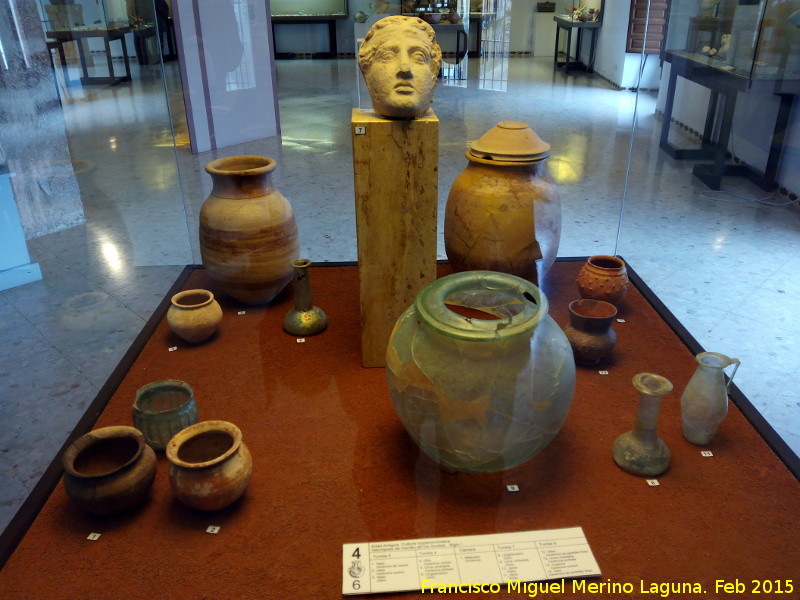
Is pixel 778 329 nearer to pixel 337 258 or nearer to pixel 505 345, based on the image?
pixel 505 345

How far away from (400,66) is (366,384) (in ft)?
4.12

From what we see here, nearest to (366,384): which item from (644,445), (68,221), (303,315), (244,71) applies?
(303,315)

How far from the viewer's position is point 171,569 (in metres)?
1.78

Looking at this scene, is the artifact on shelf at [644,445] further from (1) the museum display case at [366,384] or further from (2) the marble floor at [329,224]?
(2) the marble floor at [329,224]

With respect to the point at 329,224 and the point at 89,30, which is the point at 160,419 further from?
the point at 89,30

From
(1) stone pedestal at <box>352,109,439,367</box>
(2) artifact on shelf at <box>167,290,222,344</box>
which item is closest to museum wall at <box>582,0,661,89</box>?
(1) stone pedestal at <box>352,109,439,367</box>

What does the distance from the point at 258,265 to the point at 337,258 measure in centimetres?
121

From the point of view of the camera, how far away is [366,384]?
8.56 feet

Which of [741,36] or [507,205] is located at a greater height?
[741,36]

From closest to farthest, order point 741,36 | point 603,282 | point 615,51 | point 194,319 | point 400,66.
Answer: point 400,66, point 194,319, point 603,282, point 741,36, point 615,51

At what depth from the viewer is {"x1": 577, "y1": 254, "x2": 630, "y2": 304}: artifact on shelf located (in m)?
3.01

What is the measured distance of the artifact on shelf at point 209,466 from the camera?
6.01 ft

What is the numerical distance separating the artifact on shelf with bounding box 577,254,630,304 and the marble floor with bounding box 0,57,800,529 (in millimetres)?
548

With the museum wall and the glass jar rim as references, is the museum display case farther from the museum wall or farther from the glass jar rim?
the museum wall
